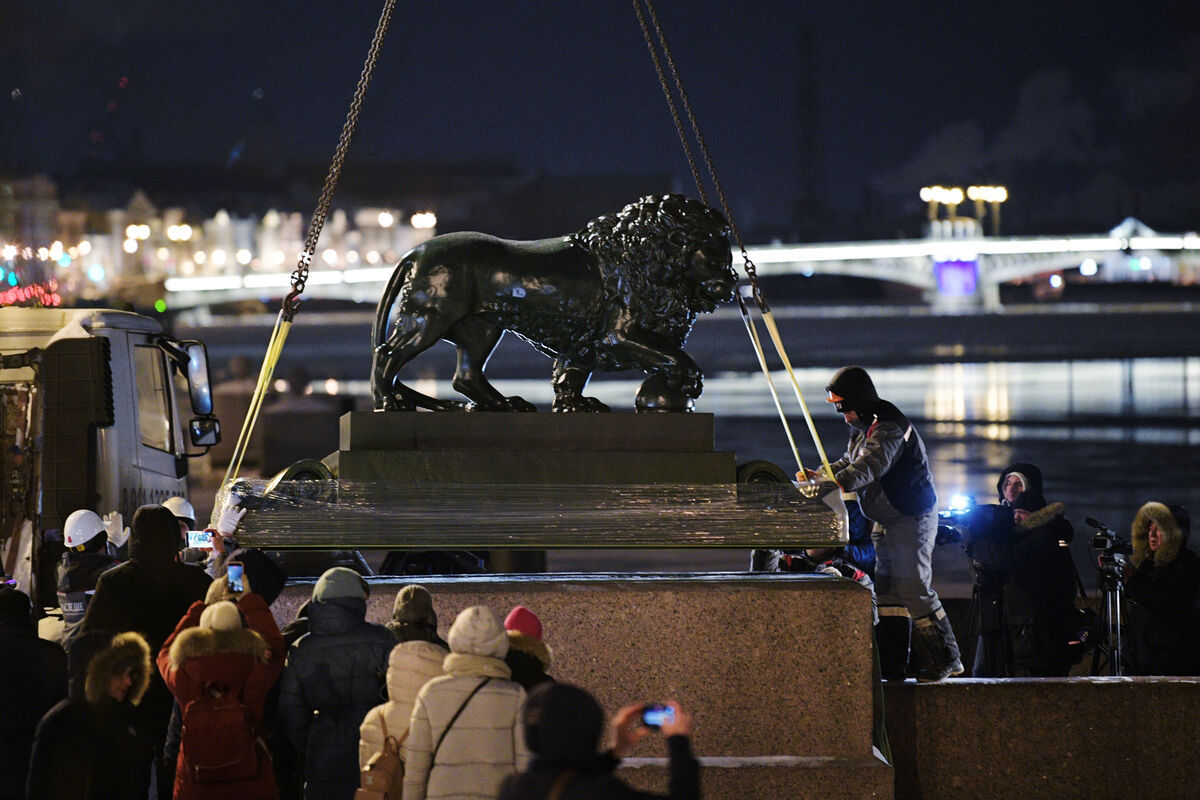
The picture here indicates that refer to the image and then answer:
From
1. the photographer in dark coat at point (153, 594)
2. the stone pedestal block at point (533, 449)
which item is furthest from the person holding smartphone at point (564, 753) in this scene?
the stone pedestal block at point (533, 449)

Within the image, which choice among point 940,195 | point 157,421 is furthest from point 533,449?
point 940,195

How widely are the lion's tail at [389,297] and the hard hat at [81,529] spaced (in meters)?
1.73

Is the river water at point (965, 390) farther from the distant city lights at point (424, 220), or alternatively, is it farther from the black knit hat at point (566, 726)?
the distant city lights at point (424, 220)

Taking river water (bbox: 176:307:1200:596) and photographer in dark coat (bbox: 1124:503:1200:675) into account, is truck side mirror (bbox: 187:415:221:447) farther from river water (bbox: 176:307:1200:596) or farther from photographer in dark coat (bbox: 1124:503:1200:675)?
photographer in dark coat (bbox: 1124:503:1200:675)

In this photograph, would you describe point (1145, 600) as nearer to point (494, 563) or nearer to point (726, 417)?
point (494, 563)

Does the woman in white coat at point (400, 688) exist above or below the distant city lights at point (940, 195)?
below

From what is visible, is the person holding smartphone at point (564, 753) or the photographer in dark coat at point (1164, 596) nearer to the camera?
the person holding smartphone at point (564, 753)

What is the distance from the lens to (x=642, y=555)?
14891 millimetres

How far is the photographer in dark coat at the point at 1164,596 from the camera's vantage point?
6.40m

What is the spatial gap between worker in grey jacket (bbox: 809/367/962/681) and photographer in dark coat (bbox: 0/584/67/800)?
2.97m

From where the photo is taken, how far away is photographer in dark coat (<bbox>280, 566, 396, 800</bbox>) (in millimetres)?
4379

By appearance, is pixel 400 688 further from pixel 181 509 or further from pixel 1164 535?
pixel 181 509

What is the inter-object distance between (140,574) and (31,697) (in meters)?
0.66

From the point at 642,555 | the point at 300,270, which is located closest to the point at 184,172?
the point at 642,555
